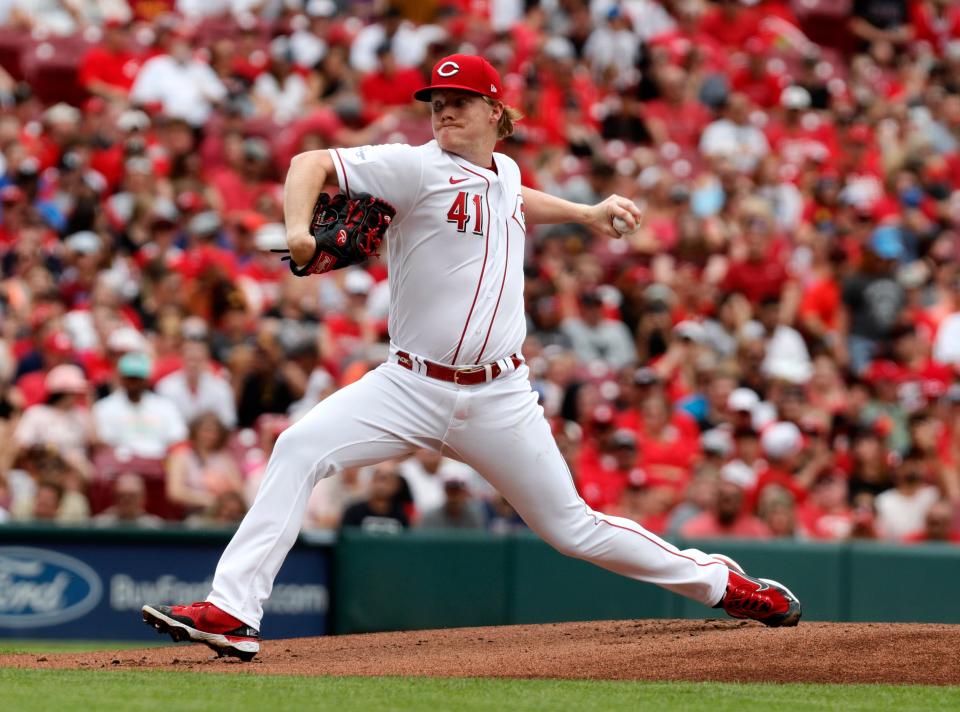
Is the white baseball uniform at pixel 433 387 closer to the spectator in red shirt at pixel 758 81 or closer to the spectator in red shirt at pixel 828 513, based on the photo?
the spectator in red shirt at pixel 828 513

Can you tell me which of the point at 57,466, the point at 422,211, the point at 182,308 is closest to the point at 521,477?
the point at 422,211

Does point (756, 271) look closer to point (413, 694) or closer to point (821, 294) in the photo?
point (821, 294)

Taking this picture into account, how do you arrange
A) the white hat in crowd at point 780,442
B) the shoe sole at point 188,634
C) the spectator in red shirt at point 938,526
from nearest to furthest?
the shoe sole at point 188,634, the spectator in red shirt at point 938,526, the white hat in crowd at point 780,442

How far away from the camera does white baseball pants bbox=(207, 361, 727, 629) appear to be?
16.8ft

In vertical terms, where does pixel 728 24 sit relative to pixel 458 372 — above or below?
above

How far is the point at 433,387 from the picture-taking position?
17.2 ft

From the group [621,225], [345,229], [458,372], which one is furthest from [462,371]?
[621,225]

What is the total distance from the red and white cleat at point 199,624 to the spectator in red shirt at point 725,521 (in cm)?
435

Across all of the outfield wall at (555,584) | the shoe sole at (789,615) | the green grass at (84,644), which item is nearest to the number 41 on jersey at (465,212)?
the shoe sole at (789,615)

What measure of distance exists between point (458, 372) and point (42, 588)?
13.4 feet

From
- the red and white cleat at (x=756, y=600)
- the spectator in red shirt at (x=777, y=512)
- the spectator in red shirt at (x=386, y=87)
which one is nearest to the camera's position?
the red and white cleat at (x=756, y=600)

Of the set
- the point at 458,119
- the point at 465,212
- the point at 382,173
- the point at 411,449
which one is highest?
the point at 458,119

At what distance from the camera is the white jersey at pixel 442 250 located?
5.17 m

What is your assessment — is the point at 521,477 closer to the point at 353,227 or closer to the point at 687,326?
the point at 353,227
